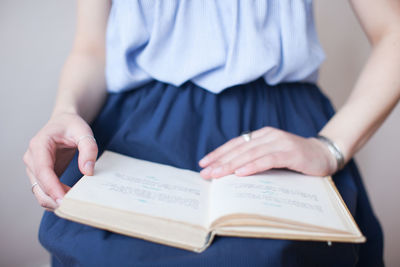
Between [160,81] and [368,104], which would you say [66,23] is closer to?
[160,81]

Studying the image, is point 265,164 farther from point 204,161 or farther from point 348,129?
point 348,129

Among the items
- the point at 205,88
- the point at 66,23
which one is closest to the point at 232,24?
the point at 205,88

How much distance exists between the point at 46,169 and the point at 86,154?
0.21 feet

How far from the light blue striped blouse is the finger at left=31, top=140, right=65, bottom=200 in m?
0.23

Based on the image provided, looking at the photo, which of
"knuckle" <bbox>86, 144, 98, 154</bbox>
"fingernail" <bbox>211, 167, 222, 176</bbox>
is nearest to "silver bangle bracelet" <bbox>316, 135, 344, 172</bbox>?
"fingernail" <bbox>211, 167, 222, 176</bbox>

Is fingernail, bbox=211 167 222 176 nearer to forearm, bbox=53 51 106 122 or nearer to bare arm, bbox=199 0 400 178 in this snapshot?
bare arm, bbox=199 0 400 178

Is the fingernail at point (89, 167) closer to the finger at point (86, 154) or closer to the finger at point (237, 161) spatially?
the finger at point (86, 154)

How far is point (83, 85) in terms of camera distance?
0.62m

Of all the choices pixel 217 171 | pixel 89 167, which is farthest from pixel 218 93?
pixel 89 167

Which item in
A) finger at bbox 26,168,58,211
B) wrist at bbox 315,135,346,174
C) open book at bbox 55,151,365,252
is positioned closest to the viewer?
open book at bbox 55,151,365,252

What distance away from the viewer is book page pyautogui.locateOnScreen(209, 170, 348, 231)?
367mm

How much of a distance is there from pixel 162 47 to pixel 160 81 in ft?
0.24

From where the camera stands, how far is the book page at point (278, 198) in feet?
1.20

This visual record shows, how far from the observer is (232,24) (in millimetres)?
611
